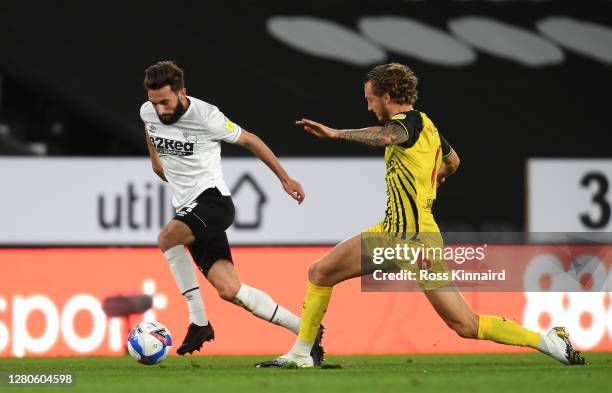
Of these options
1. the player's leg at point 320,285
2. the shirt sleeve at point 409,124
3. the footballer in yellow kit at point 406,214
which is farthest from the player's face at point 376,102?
the player's leg at point 320,285

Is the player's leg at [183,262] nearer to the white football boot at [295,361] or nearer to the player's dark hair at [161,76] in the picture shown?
the white football boot at [295,361]

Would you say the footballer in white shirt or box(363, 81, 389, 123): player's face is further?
the footballer in white shirt

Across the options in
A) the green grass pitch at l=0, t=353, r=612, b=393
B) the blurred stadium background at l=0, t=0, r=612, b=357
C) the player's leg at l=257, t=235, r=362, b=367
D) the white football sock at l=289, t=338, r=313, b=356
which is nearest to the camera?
the green grass pitch at l=0, t=353, r=612, b=393

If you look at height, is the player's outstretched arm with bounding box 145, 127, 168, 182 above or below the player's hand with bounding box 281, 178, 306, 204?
above

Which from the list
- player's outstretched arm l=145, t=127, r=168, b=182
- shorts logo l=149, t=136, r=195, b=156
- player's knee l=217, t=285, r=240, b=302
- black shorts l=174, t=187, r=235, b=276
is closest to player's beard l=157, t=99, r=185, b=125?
shorts logo l=149, t=136, r=195, b=156

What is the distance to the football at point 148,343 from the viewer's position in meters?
7.57

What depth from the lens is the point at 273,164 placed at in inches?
298

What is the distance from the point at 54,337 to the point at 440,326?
2.46 metres

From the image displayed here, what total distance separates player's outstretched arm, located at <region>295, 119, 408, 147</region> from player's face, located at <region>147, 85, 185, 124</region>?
3.28 ft

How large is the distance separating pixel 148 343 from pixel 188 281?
1.52ft

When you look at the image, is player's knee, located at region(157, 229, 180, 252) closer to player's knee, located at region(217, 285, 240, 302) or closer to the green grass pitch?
player's knee, located at region(217, 285, 240, 302)

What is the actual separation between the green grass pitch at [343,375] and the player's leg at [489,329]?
112mm

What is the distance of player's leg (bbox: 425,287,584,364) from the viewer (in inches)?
280

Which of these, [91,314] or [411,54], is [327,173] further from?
[91,314]
